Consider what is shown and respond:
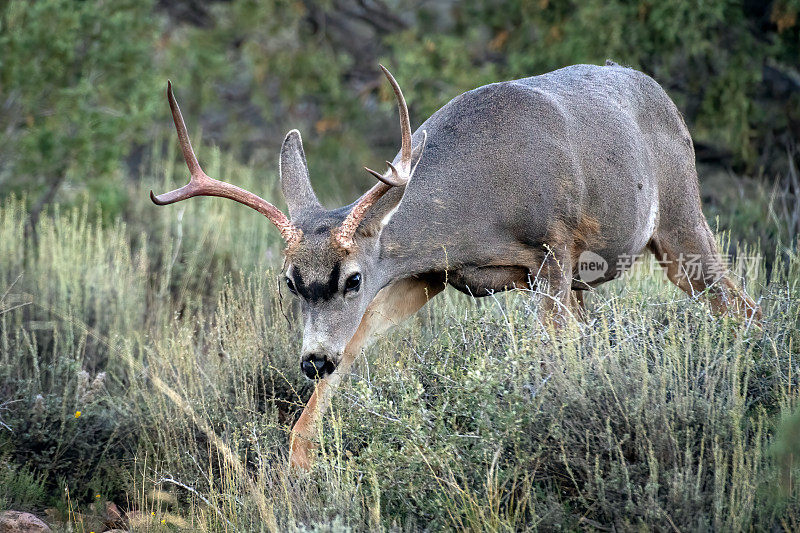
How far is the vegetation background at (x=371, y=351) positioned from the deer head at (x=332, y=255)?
13.8 inches

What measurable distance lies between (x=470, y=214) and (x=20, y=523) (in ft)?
9.74

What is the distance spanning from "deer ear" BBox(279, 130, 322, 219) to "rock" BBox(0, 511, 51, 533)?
2213 mm

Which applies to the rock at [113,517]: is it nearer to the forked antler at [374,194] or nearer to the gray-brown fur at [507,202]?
the gray-brown fur at [507,202]

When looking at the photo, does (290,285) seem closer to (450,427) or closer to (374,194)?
(374,194)

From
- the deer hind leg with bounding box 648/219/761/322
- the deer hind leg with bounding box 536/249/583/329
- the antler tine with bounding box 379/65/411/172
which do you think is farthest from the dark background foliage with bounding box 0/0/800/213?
the deer hind leg with bounding box 536/249/583/329

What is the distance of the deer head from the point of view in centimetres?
530

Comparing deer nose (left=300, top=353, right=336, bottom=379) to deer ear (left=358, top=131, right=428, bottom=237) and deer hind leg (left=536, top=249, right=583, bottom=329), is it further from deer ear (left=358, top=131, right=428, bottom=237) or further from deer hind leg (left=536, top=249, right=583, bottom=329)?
deer hind leg (left=536, top=249, right=583, bottom=329)

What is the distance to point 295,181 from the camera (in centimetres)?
616

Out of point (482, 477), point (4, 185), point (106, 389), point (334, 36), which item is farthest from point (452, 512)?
point (334, 36)

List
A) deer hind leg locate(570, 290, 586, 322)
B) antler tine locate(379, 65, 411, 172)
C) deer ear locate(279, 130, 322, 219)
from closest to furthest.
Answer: antler tine locate(379, 65, 411, 172) → deer ear locate(279, 130, 322, 219) → deer hind leg locate(570, 290, 586, 322)

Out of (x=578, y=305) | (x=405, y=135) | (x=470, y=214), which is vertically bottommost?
(x=578, y=305)

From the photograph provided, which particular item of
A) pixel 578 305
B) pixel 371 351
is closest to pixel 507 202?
pixel 578 305

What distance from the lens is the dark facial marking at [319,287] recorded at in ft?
17.5

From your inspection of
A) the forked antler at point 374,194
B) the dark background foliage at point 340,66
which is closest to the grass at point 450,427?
the forked antler at point 374,194
